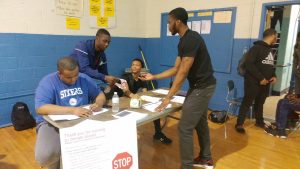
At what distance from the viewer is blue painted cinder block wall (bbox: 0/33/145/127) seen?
3301mm

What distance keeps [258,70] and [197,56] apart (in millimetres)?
1734

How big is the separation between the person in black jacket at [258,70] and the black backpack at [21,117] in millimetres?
3130

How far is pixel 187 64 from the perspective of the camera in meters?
1.97

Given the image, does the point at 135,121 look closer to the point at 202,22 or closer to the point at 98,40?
the point at 98,40

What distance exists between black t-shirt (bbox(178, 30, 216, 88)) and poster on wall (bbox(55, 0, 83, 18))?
252cm

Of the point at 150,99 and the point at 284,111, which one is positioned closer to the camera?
the point at 150,99

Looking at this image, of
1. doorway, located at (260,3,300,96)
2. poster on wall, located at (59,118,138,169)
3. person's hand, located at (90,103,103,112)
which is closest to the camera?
poster on wall, located at (59,118,138,169)

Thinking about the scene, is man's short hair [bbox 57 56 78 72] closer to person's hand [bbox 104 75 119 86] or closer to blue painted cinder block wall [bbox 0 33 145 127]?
person's hand [bbox 104 75 119 86]

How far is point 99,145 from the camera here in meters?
1.54

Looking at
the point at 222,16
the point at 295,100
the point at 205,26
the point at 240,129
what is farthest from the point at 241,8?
the point at 240,129

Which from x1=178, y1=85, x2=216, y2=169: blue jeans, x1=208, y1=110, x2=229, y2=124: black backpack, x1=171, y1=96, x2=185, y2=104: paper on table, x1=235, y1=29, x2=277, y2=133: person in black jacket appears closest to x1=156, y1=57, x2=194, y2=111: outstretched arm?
x1=178, y1=85, x2=216, y2=169: blue jeans

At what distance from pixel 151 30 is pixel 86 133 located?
161 inches

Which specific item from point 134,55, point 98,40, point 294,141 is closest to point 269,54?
point 294,141

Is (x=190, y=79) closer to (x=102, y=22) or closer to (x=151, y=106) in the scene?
(x=151, y=106)
